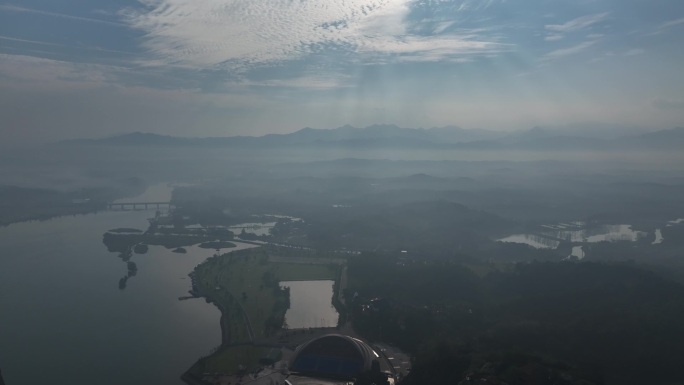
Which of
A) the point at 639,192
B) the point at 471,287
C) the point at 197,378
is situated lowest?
the point at 197,378

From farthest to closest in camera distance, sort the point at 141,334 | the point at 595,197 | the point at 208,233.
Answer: the point at 595,197 → the point at 208,233 → the point at 141,334

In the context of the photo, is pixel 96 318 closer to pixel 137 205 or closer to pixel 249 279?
pixel 249 279

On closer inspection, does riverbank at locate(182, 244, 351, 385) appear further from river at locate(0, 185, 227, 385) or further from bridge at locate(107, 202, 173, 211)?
bridge at locate(107, 202, 173, 211)

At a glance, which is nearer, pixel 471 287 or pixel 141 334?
pixel 141 334

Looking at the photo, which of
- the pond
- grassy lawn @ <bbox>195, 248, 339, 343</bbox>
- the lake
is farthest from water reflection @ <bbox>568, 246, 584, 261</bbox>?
the pond

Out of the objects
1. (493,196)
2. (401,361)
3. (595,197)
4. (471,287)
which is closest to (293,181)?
(493,196)

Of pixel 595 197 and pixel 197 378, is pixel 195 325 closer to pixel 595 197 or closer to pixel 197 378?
pixel 197 378

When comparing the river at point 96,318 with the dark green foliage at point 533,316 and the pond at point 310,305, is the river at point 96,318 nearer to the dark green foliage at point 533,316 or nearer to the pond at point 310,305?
the pond at point 310,305
